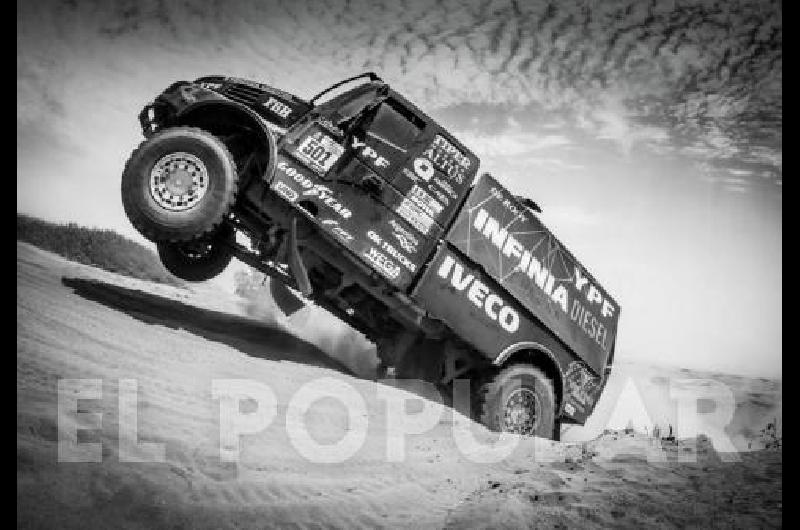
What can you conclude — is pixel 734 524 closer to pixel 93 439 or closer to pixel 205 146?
pixel 93 439

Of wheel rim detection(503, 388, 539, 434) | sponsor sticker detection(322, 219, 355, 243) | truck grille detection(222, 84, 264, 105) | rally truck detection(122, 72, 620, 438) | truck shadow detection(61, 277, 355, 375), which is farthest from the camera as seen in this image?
truck shadow detection(61, 277, 355, 375)

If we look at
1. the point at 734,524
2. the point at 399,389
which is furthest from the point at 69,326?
the point at 734,524

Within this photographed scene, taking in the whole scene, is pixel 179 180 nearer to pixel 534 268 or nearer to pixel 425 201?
pixel 425 201

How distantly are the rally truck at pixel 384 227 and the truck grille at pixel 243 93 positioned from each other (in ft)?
0.06

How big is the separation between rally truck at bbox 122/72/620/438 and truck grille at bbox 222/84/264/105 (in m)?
0.02

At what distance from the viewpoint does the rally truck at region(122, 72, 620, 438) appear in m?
5.44

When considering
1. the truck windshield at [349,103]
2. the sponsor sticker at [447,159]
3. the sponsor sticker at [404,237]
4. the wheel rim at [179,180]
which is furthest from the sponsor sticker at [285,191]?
the sponsor sticker at [447,159]

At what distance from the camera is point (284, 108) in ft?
19.5

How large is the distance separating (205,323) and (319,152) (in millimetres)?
3398

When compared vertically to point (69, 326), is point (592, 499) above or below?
below

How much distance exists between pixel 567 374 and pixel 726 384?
1330 cm

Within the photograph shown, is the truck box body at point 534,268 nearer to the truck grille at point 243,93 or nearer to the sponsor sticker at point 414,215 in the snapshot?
the sponsor sticker at point 414,215

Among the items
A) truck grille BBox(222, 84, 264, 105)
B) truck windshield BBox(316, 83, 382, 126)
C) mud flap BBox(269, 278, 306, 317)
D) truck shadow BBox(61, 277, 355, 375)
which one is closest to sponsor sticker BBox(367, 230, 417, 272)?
truck windshield BBox(316, 83, 382, 126)

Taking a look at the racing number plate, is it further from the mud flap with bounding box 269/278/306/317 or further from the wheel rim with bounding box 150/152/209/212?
the mud flap with bounding box 269/278/306/317
